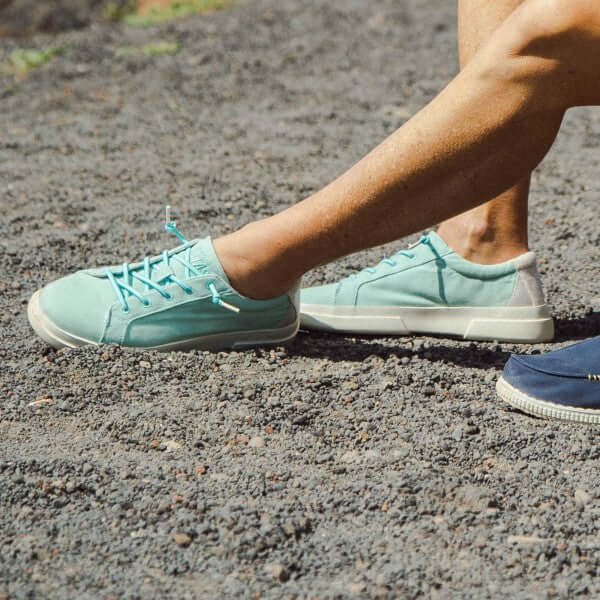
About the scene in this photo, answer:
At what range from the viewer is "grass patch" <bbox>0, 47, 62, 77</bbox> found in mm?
5238

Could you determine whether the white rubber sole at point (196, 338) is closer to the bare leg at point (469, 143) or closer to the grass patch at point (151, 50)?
the bare leg at point (469, 143)

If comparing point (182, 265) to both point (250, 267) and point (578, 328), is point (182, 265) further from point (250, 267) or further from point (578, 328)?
point (578, 328)

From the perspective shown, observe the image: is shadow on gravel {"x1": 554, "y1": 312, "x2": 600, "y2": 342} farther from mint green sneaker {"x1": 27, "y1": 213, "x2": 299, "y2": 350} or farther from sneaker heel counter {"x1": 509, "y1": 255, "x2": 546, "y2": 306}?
mint green sneaker {"x1": 27, "y1": 213, "x2": 299, "y2": 350}

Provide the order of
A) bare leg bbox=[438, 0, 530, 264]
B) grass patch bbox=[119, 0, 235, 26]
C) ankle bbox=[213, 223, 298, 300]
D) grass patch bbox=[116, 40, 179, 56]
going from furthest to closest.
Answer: grass patch bbox=[119, 0, 235, 26] → grass patch bbox=[116, 40, 179, 56] → bare leg bbox=[438, 0, 530, 264] → ankle bbox=[213, 223, 298, 300]

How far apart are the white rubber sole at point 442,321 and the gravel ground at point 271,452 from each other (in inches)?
1.5

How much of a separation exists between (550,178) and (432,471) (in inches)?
83.1

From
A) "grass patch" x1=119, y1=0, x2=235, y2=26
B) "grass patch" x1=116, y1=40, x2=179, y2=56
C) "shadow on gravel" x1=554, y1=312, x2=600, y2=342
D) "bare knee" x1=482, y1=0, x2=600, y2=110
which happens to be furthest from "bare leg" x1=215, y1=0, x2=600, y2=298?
"grass patch" x1=119, y1=0, x2=235, y2=26

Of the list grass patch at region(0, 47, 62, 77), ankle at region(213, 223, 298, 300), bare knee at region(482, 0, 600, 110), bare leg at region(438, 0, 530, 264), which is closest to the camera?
bare knee at region(482, 0, 600, 110)

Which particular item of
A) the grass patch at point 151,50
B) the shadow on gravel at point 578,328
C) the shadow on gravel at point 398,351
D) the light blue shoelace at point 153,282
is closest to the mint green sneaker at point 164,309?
the light blue shoelace at point 153,282

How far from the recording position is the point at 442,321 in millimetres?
2217

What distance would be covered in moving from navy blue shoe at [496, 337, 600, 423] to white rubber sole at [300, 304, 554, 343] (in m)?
0.36

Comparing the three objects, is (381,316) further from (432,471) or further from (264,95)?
(264,95)

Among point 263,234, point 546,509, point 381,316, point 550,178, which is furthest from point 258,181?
point 546,509

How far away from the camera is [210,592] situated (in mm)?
1335
